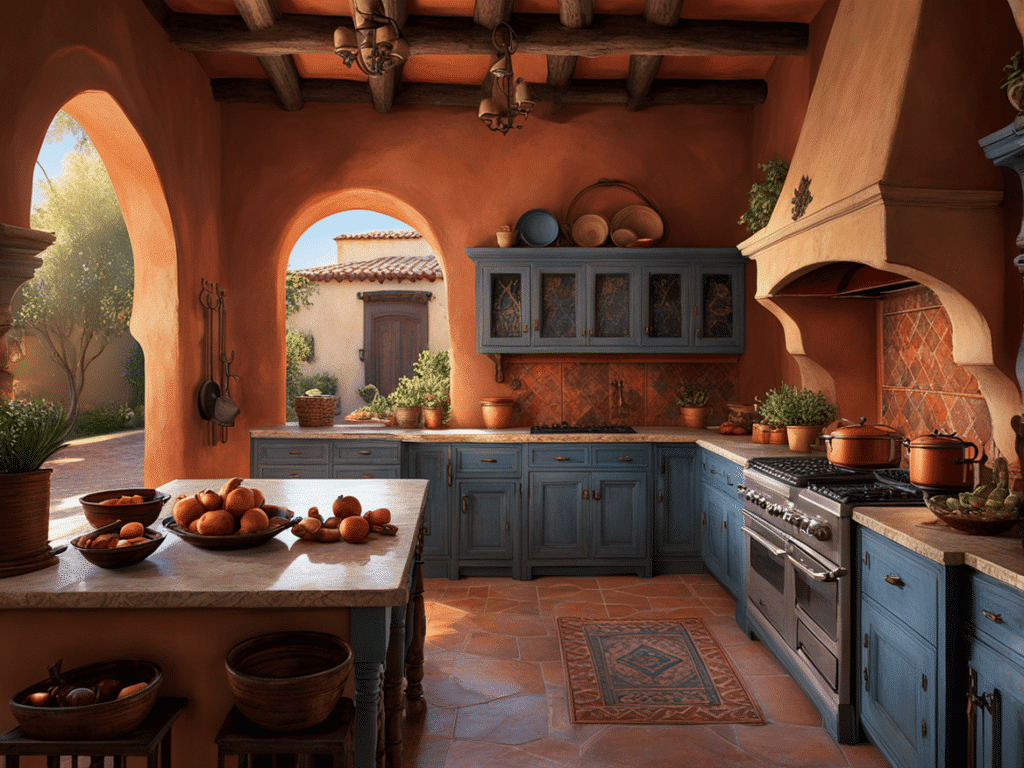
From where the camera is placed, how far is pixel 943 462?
2508 mm

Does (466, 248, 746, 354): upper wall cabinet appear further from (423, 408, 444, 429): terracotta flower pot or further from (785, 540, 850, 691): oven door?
(785, 540, 850, 691): oven door

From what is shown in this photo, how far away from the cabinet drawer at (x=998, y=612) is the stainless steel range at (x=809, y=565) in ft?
2.31

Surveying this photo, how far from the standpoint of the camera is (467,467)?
5152 millimetres

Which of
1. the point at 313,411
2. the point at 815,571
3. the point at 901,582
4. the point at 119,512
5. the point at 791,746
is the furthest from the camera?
the point at 313,411

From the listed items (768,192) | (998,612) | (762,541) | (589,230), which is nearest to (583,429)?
(589,230)

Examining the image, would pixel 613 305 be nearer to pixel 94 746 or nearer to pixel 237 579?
pixel 237 579

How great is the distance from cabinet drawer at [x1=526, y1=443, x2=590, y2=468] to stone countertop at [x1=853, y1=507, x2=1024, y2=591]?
2.49 metres

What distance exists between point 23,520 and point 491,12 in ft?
13.2

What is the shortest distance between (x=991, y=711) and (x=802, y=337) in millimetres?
2740

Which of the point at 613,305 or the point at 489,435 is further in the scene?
the point at 613,305

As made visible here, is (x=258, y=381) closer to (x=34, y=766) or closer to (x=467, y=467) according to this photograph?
(x=467, y=467)

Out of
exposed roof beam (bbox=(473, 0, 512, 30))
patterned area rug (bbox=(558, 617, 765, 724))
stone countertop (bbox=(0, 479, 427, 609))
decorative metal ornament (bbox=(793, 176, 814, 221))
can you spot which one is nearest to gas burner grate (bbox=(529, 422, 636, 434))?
patterned area rug (bbox=(558, 617, 765, 724))

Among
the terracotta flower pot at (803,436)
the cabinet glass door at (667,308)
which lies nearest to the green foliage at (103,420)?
the cabinet glass door at (667,308)

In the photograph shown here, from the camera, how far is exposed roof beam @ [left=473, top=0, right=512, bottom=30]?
14.3 feet
